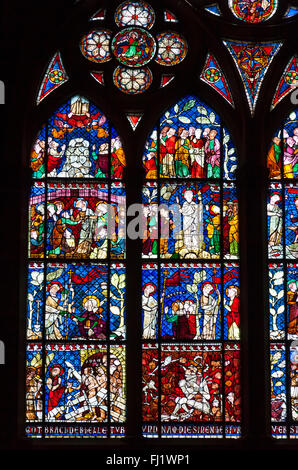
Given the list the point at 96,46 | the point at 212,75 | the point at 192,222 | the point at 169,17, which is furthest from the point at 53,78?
the point at 192,222

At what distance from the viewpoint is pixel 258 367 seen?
8.10 metres

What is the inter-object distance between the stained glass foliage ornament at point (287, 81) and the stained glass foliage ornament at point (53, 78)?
222 cm

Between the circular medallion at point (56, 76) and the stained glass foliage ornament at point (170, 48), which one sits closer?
the circular medallion at point (56, 76)

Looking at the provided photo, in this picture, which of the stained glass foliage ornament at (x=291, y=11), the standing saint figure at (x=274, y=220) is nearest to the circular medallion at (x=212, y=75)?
the stained glass foliage ornament at (x=291, y=11)

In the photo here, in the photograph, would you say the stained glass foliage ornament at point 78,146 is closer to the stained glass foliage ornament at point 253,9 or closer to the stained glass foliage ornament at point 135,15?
the stained glass foliage ornament at point 135,15

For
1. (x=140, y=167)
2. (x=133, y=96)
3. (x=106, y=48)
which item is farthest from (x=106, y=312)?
(x=106, y=48)

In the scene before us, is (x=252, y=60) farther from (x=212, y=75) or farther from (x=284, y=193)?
(x=284, y=193)

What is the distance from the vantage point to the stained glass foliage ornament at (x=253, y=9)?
29.2ft

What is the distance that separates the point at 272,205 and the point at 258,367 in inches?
66.0

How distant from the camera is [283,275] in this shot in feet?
27.7

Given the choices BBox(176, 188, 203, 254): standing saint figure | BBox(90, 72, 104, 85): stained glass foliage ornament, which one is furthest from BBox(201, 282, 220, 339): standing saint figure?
BBox(90, 72, 104, 85): stained glass foliage ornament

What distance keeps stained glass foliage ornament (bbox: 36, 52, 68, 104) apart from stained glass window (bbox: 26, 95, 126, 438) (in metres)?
0.22

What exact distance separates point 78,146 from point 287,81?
230 cm
